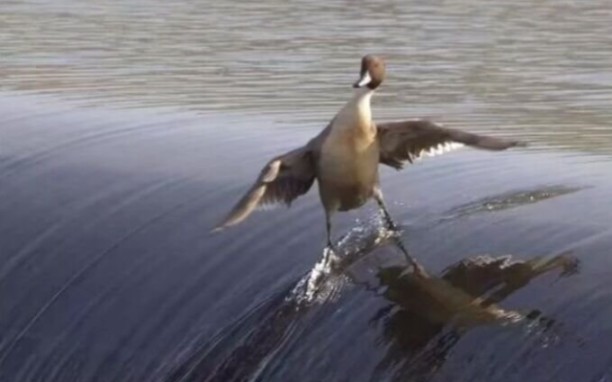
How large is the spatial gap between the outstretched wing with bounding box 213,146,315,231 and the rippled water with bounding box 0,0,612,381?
0.24 m

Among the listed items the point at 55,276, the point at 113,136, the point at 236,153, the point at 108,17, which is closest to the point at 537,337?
the point at 55,276

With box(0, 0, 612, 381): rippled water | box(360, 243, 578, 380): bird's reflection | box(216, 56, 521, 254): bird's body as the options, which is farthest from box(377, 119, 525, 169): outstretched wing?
box(360, 243, 578, 380): bird's reflection

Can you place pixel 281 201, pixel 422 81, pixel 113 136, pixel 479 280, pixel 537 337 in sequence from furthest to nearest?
pixel 422 81, pixel 113 136, pixel 281 201, pixel 479 280, pixel 537 337

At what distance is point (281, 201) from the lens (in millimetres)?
6270

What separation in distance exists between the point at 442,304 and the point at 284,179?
89 centimetres

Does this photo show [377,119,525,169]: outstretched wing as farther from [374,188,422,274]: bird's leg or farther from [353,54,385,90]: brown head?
→ [353,54,385,90]: brown head

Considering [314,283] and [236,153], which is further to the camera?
[236,153]

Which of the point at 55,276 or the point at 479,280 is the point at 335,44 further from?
the point at 479,280

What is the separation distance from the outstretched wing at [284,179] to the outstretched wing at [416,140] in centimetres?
26

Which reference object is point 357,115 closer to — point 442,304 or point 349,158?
point 349,158

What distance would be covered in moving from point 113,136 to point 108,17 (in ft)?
16.9

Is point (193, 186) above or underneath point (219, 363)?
above

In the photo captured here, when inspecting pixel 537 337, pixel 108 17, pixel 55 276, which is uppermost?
pixel 108 17

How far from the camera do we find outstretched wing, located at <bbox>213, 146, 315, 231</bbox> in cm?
613
